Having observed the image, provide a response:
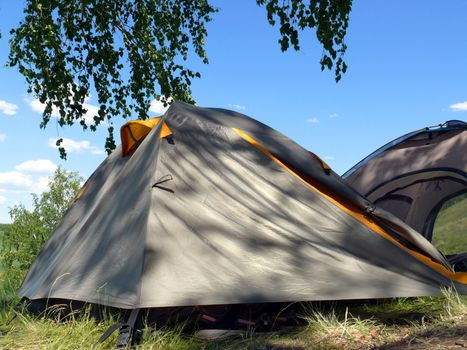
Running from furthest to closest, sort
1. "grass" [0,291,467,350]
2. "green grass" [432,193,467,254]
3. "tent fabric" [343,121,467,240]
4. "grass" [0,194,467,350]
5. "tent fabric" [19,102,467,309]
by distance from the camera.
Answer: "green grass" [432,193,467,254] → "tent fabric" [343,121,467,240] → "tent fabric" [19,102,467,309] → "grass" [0,291,467,350] → "grass" [0,194,467,350]

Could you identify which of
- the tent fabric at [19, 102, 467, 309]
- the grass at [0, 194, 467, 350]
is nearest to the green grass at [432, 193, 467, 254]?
the tent fabric at [19, 102, 467, 309]

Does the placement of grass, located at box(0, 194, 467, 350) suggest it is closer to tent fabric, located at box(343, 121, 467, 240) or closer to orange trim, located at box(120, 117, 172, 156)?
orange trim, located at box(120, 117, 172, 156)

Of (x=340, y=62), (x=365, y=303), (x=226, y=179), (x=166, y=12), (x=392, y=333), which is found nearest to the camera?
(x=392, y=333)

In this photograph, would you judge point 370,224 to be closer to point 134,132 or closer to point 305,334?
point 305,334

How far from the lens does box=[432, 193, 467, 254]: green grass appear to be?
25.3 feet

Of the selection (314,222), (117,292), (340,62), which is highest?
(340,62)

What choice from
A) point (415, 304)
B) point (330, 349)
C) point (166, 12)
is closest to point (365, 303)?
point (415, 304)

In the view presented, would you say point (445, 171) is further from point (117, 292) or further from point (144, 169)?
point (117, 292)

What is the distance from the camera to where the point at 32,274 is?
21.9 ft

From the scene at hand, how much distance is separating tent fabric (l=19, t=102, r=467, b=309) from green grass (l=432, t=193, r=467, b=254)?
2.72 metres

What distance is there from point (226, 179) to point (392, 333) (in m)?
1.95

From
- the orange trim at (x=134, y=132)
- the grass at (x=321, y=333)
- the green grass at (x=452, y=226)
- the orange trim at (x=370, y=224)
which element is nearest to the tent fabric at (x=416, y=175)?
the green grass at (x=452, y=226)

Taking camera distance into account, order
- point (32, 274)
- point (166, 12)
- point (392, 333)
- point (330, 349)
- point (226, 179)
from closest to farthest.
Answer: point (330, 349) < point (392, 333) < point (226, 179) < point (32, 274) < point (166, 12)

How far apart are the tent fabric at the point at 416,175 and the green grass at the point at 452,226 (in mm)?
174
